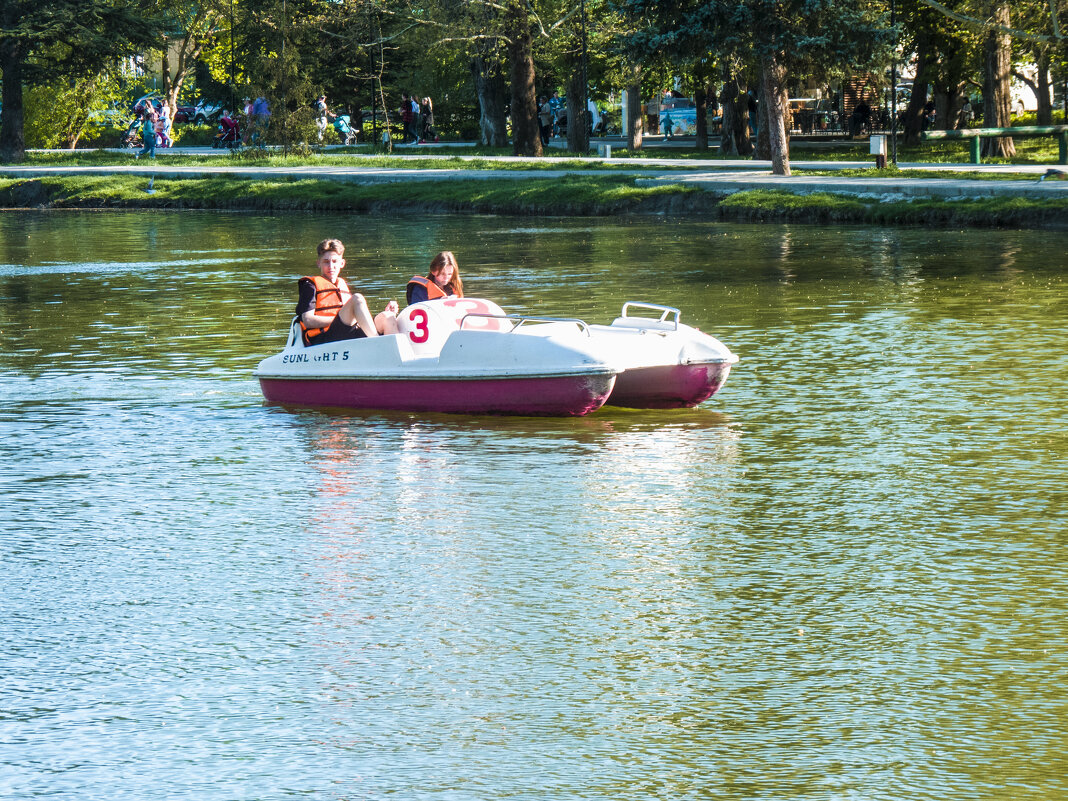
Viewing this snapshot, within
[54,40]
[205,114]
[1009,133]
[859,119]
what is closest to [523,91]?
[859,119]

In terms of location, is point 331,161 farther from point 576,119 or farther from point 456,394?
point 456,394

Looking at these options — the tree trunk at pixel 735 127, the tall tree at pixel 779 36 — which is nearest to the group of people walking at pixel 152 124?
the tree trunk at pixel 735 127

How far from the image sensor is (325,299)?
14008mm

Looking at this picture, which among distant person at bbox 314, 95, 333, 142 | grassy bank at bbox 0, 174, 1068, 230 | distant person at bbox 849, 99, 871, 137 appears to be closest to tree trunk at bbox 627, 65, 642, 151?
distant person at bbox 849, 99, 871, 137

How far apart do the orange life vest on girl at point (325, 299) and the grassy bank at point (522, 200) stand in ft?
58.7

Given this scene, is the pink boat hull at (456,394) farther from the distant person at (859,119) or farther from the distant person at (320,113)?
the distant person at (859,119)

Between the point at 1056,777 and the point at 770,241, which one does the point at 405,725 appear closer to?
the point at 1056,777

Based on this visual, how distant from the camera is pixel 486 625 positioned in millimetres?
7844

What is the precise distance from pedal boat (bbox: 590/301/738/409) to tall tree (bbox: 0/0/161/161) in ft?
149

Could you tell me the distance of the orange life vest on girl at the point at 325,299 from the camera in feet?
45.5

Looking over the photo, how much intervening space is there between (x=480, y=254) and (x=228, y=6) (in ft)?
134

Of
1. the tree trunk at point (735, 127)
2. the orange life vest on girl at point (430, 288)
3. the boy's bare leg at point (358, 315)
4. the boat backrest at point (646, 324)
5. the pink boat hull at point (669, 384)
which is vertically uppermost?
the tree trunk at point (735, 127)

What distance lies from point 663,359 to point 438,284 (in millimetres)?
2103

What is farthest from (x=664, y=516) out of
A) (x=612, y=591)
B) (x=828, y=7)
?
(x=828, y=7)
